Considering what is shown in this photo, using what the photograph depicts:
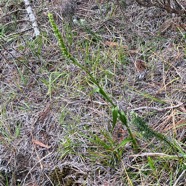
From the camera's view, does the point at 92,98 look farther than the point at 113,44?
No

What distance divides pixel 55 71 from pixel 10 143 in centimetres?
55

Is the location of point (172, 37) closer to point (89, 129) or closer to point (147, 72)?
point (147, 72)

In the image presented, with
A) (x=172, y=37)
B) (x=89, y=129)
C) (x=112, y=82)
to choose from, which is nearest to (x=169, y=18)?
(x=172, y=37)

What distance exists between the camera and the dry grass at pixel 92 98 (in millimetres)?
1721

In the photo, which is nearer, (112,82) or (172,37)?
(112,82)

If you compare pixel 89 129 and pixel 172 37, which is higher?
pixel 172 37

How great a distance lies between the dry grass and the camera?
1.72 meters

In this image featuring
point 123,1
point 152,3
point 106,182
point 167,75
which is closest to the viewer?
point 106,182

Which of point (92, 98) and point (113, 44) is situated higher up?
point (113, 44)

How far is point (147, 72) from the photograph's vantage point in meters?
2.12

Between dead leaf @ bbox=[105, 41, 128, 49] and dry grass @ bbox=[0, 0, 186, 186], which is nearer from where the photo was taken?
dry grass @ bbox=[0, 0, 186, 186]

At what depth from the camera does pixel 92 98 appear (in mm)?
2059

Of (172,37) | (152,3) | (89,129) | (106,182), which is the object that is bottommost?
(106,182)

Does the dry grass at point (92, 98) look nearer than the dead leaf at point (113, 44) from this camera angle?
Yes
